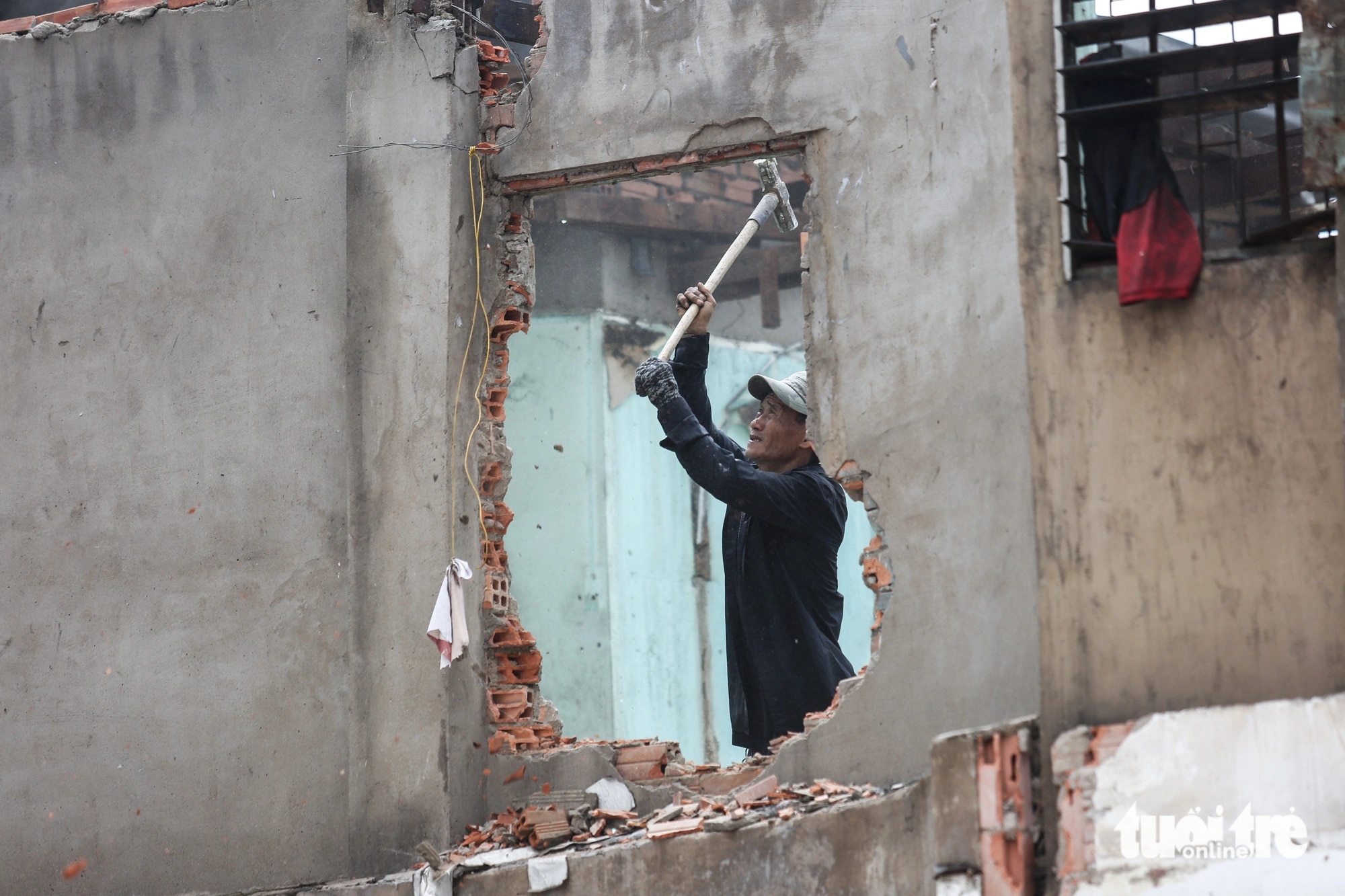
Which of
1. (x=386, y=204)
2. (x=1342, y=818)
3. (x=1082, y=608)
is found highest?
(x=386, y=204)

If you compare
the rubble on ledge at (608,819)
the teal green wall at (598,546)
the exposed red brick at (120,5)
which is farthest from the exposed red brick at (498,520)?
the teal green wall at (598,546)

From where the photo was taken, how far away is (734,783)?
18.9ft

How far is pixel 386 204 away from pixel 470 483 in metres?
1.17

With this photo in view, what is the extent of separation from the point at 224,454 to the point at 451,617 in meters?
1.25

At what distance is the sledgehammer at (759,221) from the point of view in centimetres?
677

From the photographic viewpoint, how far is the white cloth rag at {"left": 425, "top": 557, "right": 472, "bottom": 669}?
5930 millimetres

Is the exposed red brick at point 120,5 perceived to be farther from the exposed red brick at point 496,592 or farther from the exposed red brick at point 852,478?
the exposed red brick at point 852,478

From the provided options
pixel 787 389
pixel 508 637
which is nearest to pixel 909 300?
pixel 787 389

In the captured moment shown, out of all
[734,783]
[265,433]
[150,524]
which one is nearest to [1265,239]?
[734,783]

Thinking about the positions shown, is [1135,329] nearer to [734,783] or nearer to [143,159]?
[734,783]

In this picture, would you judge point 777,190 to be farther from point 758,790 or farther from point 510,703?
point 758,790

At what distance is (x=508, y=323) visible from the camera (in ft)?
20.9

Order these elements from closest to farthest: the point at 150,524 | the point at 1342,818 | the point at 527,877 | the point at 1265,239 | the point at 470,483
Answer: the point at 1342,818, the point at 1265,239, the point at 527,877, the point at 470,483, the point at 150,524

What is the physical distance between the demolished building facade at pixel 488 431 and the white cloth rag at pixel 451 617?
63 millimetres
